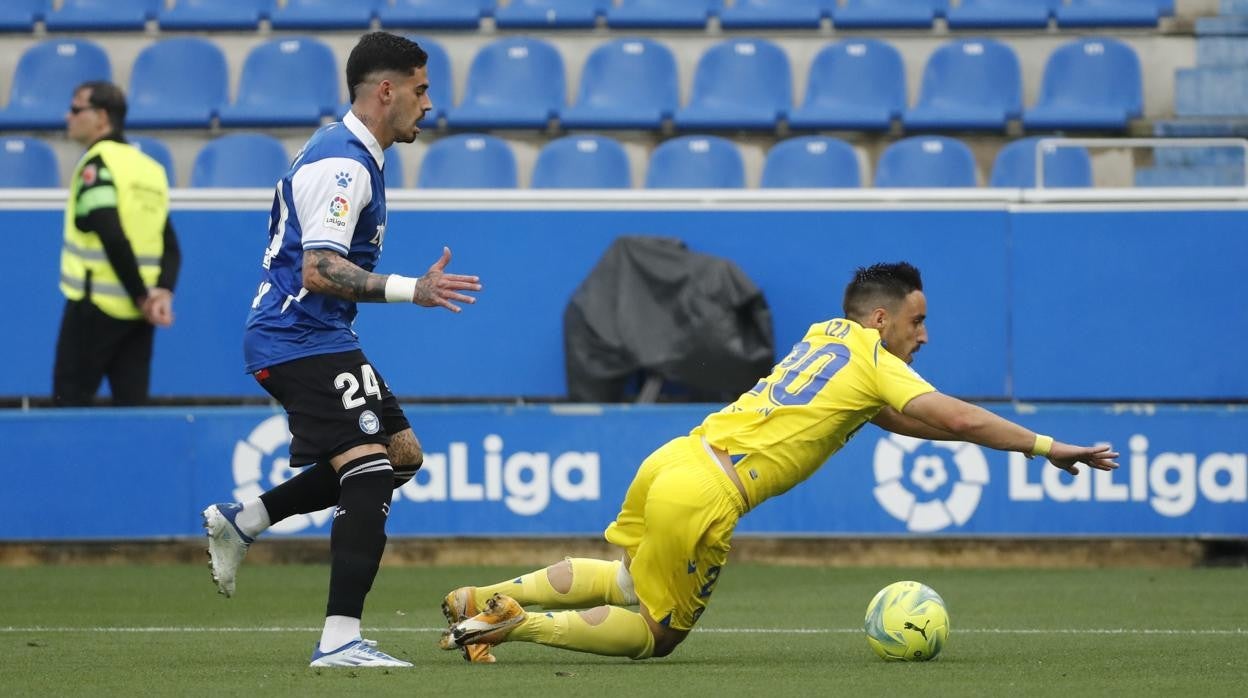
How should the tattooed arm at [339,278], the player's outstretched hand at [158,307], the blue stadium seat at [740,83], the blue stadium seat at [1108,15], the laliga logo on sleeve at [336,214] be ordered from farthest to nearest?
the blue stadium seat at [1108,15] < the blue stadium seat at [740,83] < the player's outstretched hand at [158,307] < the laliga logo on sleeve at [336,214] < the tattooed arm at [339,278]

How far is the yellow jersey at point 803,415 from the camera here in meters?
5.93

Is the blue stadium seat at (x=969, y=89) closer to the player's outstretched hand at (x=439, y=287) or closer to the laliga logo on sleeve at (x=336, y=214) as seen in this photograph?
the laliga logo on sleeve at (x=336, y=214)

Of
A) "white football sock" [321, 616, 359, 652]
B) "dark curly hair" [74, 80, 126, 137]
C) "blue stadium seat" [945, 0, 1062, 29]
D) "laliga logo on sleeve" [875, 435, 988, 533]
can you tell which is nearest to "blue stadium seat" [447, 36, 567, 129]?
"blue stadium seat" [945, 0, 1062, 29]

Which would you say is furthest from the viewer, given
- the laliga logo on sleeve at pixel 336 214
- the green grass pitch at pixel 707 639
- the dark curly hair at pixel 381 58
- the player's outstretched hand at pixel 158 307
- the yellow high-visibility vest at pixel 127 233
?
the yellow high-visibility vest at pixel 127 233

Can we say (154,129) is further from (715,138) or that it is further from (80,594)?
(80,594)

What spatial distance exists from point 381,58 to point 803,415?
1.82 metres

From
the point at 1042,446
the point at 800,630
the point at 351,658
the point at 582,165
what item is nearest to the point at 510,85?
the point at 582,165

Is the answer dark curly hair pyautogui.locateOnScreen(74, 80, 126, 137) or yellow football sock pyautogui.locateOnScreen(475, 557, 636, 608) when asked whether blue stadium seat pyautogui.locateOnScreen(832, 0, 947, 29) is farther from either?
yellow football sock pyautogui.locateOnScreen(475, 557, 636, 608)

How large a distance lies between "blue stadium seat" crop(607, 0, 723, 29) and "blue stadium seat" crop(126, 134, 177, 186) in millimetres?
3764

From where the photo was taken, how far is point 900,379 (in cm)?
586

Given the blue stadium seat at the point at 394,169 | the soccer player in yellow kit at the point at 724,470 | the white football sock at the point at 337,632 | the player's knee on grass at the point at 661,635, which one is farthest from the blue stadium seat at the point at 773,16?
the white football sock at the point at 337,632

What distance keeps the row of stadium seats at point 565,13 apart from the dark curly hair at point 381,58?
29.2ft

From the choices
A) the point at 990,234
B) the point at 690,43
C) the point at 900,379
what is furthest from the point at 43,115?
the point at 900,379

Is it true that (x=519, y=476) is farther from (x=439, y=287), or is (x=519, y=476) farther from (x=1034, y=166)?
(x=1034, y=166)
